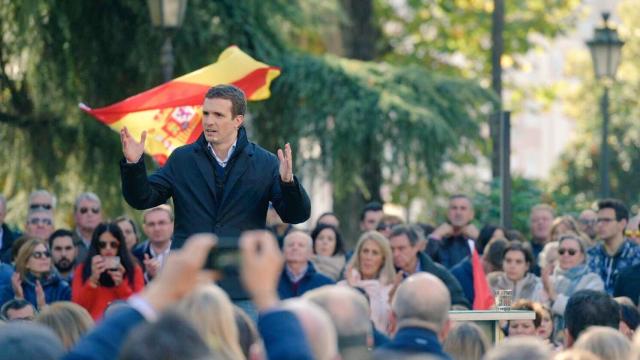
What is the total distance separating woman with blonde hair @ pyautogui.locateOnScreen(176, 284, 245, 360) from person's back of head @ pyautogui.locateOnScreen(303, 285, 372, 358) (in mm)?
552

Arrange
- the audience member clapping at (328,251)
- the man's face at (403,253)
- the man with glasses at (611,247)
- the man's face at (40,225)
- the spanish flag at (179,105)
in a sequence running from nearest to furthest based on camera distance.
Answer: the man's face at (403,253), the spanish flag at (179,105), the man with glasses at (611,247), the audience member clapping at (328,251), the man's face at (40,225)

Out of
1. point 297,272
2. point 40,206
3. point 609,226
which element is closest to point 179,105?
point 297,272

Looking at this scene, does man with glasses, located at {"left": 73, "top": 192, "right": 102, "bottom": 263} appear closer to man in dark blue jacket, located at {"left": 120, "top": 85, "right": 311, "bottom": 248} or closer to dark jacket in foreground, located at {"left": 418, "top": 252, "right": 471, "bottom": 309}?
dark jacket in foreground, located at {"left": 418, "top": 252, "right": 471, "bottom": 309}

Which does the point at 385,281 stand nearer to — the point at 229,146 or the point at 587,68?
the point at 229,146

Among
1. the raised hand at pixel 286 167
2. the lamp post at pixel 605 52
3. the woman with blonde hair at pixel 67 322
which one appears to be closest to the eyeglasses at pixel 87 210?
the raised hand at pixel 286 167

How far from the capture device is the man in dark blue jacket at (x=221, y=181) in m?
9.14

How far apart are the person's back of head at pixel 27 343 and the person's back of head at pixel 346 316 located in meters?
1.09

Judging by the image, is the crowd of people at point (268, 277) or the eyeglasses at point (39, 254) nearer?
the crowd of people at point (268, 277)

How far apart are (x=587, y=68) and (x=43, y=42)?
1041 inches

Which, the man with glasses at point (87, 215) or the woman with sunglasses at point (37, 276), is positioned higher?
the man with glasses at point (87, 215)

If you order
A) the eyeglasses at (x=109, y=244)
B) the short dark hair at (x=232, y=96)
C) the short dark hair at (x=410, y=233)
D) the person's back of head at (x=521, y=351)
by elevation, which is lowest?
the person's back of head at (x=521, y=351)

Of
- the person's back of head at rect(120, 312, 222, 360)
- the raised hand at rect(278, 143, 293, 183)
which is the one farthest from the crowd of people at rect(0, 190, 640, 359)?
the raised hand at rect(278, 143, 293, 183)

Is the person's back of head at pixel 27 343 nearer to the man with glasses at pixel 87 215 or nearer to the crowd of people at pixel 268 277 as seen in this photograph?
the crowd of people at pixel 268 277

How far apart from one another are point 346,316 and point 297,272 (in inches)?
246
